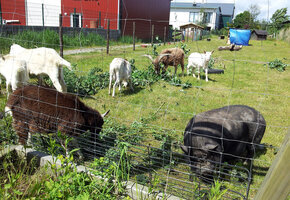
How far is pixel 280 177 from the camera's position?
1759 millimetres

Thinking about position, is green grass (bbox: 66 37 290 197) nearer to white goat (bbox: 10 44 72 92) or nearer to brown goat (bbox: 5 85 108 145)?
white goat (bbox: 10 44 72 92)

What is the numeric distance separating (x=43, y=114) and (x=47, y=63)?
3.24 meters

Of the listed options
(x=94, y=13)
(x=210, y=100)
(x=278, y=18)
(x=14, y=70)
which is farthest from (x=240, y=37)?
(x=94, y=13)

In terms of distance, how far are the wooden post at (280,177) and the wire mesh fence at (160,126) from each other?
0.32 meters

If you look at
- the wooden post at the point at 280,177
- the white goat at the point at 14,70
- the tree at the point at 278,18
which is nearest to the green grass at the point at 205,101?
the white goat at the point at 14,70

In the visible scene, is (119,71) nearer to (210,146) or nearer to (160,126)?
(160,126)

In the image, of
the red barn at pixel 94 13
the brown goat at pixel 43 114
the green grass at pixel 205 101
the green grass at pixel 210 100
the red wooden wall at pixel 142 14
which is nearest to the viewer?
the brown goat at pixel 43 114

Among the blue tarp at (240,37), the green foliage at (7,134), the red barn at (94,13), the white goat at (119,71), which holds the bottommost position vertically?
the green foliage at (7,134)

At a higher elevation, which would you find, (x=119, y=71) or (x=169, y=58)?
(x=169, y=58)

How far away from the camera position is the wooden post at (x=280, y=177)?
5.64 ft

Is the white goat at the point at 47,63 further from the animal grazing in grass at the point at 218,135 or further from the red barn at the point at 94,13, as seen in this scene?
the red barn at the point at 94,13

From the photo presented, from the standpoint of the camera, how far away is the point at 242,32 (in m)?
2.62

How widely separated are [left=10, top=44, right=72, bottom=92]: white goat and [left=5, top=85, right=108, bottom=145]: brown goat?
253 centimetres

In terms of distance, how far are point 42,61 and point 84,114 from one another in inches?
136
